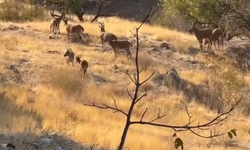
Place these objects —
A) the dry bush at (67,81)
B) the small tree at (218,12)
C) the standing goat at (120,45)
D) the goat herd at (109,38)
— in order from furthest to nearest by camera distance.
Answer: the small tree at (218,12), the standing goat at (120,45), the goat herd at (109,38), the dry bush at (67,81)

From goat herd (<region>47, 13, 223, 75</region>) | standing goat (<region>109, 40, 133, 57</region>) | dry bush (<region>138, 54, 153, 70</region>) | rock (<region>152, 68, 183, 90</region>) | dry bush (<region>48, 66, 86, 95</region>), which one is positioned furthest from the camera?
standing goat (<region>109, 40, 133, 57</region>)

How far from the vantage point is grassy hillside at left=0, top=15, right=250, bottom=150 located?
9.12 m

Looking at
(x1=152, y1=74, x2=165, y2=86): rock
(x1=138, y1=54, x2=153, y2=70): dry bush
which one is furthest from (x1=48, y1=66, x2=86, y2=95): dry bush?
(x1=138, y1=54, x2=153, y2=70): dry bush

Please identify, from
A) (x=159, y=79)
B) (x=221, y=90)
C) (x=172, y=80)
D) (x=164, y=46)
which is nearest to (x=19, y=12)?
(x=164, y=46)

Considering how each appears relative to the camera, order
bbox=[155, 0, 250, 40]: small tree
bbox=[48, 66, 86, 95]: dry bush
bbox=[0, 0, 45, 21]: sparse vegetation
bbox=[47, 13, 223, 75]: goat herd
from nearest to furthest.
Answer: bbox=[48, 66, 86, 95]: dry bush < bbox=[47, 13, 223, 75]: goat herd < bbox=[155, 0, 250, 40]: small tree < bbox=[0, 0, 45, 21]: sparse vegetation

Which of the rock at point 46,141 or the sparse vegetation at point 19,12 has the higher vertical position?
the sparse vegetation at point 19,12

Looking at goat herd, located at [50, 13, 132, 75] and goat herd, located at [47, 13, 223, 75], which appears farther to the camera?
goat herd, located at [47, 13, 223, 75]

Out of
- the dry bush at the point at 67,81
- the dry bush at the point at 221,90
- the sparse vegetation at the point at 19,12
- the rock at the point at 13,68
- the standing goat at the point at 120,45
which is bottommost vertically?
the dry bush at the point at 221,90

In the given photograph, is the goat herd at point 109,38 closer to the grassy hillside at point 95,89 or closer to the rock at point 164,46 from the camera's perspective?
the grassy hillside at point 95,89

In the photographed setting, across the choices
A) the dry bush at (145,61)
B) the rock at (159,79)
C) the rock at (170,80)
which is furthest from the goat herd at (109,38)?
the rock at (170,80)

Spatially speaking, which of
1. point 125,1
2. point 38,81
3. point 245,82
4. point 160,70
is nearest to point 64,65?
point 38,81

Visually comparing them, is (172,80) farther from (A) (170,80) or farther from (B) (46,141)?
(B) (46,141)

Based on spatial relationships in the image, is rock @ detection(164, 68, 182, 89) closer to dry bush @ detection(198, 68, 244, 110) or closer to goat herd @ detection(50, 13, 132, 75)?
dry bush @ detection(198, 68, 244, 110)

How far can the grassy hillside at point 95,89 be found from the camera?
912 cm
